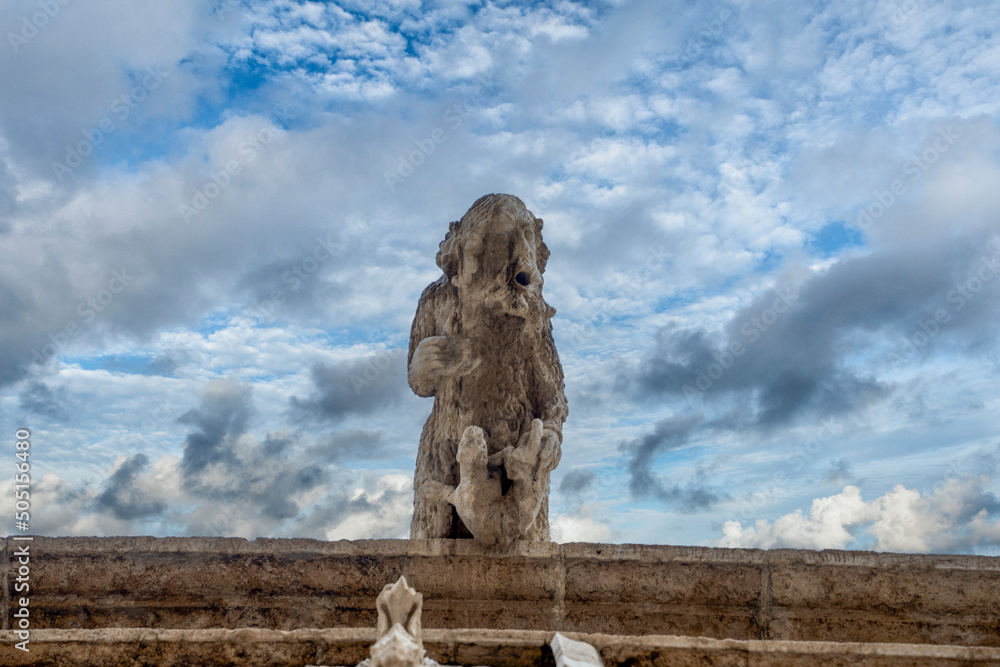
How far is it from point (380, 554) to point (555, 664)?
5.08 ft

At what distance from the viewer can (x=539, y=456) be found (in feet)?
13.1

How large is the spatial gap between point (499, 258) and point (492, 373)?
70 cm

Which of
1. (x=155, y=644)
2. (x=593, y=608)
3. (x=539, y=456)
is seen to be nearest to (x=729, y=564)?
(x=593, y=608)

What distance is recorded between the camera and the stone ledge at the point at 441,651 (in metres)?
2.51

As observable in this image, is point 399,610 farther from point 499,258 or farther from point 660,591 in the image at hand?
point 499,258

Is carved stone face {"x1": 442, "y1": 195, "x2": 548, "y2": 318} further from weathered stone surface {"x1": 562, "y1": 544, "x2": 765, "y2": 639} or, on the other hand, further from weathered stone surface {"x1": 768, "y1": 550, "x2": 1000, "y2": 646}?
weathered stone surface {"x1": 768, "y1": 550, "x2": 1000, "y2": 646}

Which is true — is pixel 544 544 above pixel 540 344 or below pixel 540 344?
below

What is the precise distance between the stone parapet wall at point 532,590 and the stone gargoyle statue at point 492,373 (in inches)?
14.8

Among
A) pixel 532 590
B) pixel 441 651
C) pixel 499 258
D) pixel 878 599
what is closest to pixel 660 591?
pixel 532 590

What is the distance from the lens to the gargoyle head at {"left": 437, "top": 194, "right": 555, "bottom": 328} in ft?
13.8

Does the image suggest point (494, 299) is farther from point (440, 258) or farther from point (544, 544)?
point (544, 544)

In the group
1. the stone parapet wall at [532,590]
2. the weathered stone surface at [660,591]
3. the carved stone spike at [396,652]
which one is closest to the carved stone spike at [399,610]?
the carved stone spike at [396,652]

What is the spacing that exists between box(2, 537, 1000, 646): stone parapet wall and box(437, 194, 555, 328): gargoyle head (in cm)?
143

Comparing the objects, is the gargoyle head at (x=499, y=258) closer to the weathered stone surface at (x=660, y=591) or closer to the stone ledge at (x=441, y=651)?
the weathered stone surface at (x=660, y=591)
